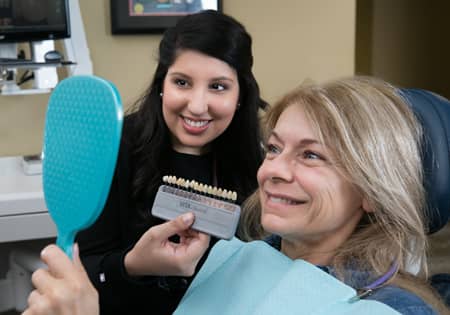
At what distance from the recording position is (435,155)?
994mm

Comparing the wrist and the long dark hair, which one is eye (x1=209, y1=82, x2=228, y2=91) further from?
the wrist

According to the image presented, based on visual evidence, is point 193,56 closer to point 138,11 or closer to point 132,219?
point 132,219

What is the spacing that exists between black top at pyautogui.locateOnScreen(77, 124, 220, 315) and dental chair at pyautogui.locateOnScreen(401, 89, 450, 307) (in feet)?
1.53

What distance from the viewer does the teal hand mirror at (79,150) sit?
638 millimetres

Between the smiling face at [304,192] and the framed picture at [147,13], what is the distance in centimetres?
147

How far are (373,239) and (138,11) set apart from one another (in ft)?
5.29

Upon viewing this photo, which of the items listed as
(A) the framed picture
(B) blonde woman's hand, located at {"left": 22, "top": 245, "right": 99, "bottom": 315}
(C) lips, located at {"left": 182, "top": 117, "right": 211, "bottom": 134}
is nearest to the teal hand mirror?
(B) blonde woman's hand, located at {"left": 22, "top": 245, "right": 99, "bottom": 315}

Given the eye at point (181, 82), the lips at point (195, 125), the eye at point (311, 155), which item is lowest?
the lips at point (195, 125)

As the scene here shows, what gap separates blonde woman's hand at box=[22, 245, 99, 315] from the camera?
0.69 metres

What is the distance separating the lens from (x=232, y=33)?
4.56 ft

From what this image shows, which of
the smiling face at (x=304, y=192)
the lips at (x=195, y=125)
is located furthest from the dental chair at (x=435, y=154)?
the lips at (x=195, y=125)

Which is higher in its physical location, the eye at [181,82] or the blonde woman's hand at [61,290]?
the eye at [181,82]

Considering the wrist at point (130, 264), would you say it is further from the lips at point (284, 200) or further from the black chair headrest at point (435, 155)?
the black chair headrest at point (435, 155)

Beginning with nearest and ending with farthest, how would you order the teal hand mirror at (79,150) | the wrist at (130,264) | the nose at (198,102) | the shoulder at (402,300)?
the teal hand mirror at (79,150) < the shoulder at (402,300) < the wrist at (130,264) < the nose at (198,102)
